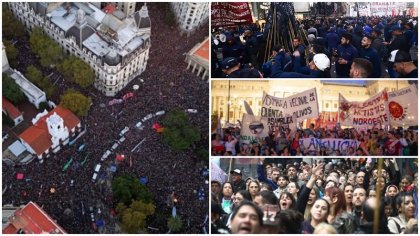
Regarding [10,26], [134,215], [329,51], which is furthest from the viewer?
[10,26]

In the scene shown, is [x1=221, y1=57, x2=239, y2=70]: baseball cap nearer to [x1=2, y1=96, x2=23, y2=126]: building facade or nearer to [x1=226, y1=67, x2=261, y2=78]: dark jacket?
[x1=226, y1=67, x2=261, y2=78]: dark jacket

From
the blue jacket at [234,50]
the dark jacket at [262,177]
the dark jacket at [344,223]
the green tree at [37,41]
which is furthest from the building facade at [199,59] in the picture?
the dark jacket at [344,223]

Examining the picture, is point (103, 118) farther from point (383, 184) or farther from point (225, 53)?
point (383, 184)

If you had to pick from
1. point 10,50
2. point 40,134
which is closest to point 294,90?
point 40,134

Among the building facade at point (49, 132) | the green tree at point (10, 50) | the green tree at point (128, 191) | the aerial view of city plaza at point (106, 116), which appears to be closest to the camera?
the green tree at point (128, 191)

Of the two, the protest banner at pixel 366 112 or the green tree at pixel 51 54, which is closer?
the protest banner at pixel 366 112

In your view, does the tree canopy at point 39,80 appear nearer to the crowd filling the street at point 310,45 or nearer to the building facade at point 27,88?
the building facade at point 27,88

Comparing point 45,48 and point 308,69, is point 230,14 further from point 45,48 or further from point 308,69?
point 45,48

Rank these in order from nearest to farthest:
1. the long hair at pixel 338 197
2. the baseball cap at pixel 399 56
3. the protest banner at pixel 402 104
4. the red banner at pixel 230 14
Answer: the long hair at pixel 338 197
the protest banner at pixel 402 104
the baseball cap at pixel 399 56
the red banner at pixel 230 14
